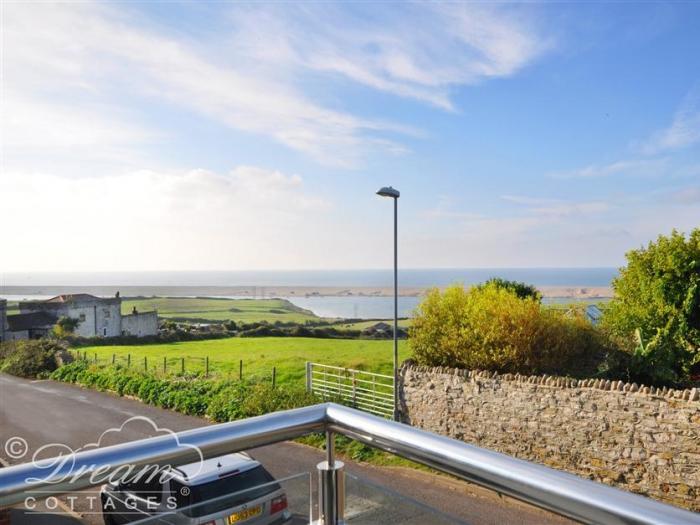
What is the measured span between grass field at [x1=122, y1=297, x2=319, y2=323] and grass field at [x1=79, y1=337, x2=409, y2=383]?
3.95 meters

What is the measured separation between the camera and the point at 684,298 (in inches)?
537

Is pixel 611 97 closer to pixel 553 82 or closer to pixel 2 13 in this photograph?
pixel 553 82

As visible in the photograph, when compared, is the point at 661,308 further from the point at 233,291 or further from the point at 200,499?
the point at 233,291

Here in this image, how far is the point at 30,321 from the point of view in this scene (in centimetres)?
2612

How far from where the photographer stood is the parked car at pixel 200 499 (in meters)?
1.55

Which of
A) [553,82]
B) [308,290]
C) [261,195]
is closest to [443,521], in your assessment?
[553,82]

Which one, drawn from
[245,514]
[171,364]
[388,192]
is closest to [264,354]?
[171,364]

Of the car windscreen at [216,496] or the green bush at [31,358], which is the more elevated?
the car windscreen at [216,496]

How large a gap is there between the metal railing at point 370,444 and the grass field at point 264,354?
16.0 m

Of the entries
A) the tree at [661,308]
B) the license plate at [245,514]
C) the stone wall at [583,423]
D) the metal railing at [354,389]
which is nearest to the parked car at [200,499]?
the license plate at [245,514]

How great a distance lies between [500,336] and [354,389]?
4.71 meters

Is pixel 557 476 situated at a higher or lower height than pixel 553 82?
lower

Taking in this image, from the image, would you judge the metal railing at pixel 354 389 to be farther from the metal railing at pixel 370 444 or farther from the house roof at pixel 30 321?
the house roof at pixel 30 321

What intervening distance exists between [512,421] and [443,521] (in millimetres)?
10111
